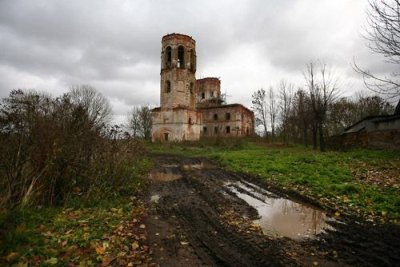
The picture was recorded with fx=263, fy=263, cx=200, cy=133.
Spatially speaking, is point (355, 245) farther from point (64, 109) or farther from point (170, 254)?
Result: point (64, 109)

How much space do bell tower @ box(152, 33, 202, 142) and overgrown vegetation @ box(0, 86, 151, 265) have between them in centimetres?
2563

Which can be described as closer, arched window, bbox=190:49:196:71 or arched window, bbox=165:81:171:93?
arched window, bbox=165:81:171:93

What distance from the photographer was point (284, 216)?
6.36 metres

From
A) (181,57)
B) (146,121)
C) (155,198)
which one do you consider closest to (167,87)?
(181,57)

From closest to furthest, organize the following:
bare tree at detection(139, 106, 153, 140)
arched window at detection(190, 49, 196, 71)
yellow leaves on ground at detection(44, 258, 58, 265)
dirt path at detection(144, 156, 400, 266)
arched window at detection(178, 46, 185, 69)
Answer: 1. yellow leaves on ground at detection(44, 258, 58, 265)
2. dirt path at detection(144, 156, 400, 266)
3. arched window at detection(178, 46, 185, 69)
4. arched window at detection(190, 49, 196, 71)
5. bare tree at detection(139, 106, 153, 140)

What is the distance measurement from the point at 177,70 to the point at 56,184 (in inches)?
1149

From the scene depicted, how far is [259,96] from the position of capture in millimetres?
47344

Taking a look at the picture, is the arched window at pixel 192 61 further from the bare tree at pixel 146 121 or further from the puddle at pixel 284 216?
the puddle at pixel 284 216

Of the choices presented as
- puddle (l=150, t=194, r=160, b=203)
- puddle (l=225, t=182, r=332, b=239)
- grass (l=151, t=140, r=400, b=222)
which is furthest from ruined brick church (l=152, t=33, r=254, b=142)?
puddle (l=225, t=182, r=332, b=239)

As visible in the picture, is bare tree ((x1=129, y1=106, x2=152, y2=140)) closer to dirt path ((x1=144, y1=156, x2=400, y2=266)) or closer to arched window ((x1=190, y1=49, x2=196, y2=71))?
arched window ((x1=190, y1=49, x2=196, y2=71))

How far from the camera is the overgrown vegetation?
14.3 feet

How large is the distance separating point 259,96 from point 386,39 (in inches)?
1528

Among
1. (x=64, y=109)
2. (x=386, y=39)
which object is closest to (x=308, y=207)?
(x=386, y=39)

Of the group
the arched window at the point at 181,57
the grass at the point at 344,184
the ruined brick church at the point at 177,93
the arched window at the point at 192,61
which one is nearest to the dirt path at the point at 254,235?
the grass at the point at 344,184
